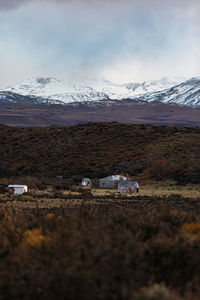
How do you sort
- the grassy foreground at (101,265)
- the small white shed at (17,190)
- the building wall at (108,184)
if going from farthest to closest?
the building wall at (108,184) < the small white shed at (17,190) < the grassy foreground at (101,265)

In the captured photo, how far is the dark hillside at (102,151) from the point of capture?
177 ft

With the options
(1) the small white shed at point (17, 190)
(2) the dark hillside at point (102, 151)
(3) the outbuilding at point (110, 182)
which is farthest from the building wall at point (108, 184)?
(1) the small white shed at point (17, 190)

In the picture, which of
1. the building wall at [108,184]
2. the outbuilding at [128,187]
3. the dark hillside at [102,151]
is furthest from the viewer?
the dark hillside at [102,151]

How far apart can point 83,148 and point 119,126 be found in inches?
562

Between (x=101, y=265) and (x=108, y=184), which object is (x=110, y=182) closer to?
(x=108, y=184)

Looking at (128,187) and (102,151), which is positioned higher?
(102,151)

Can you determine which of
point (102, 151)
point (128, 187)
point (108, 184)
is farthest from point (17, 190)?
point (102, 151)

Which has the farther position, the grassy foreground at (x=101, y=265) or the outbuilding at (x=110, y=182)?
the outbuilding at (x=110, y=182)

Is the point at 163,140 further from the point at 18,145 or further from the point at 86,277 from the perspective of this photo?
the point at 86,277

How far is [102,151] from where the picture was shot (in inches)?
2594

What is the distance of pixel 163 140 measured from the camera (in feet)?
221

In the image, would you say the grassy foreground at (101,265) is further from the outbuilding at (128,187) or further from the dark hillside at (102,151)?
the dark hillside at (102,151)

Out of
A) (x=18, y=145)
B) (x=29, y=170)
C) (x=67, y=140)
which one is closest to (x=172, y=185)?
(x=29, y=170)

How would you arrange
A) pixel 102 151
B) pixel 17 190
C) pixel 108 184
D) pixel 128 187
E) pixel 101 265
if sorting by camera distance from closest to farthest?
pixel 101 265, pixel 17 190, pixel 128 187, pixel 108 184, pixel 102 151
